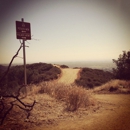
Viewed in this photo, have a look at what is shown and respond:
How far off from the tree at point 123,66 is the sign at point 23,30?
32.1 feet

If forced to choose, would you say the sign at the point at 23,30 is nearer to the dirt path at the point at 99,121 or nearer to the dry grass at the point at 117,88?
the dirt path at the point at 99,121

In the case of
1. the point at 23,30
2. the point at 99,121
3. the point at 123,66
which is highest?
the point at 23,30

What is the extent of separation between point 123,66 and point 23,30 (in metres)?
10.3

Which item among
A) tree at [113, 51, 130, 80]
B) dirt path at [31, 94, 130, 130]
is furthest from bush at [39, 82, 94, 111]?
tree at [113, 51, 130, 80]

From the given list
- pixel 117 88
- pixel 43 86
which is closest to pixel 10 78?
pixel 43 86

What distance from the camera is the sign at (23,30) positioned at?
5931mm

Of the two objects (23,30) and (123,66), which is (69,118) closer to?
(23,30)

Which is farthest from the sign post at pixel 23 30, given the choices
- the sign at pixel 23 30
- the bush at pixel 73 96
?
the bush at pixel 73 96

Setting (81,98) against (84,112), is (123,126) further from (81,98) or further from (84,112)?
(81,98)

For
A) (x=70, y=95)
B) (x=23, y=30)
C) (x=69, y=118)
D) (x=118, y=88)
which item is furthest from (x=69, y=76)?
(x=69, y=118)

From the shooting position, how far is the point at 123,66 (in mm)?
14133

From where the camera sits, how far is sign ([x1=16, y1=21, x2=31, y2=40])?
5.93 m

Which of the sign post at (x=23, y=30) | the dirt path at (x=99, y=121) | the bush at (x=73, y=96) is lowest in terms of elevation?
the dirt path at (x=99, y=121)

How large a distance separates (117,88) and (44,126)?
18.4 ft
